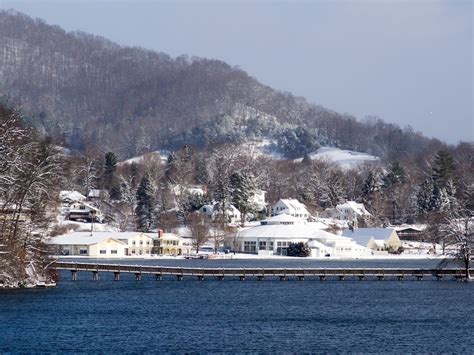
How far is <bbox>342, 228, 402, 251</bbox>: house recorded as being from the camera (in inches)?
4904

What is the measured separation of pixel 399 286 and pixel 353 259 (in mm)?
44380

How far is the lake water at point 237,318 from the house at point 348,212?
2879 inches

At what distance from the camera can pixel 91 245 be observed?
114m

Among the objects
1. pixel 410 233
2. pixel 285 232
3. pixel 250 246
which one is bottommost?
pixel 250 246

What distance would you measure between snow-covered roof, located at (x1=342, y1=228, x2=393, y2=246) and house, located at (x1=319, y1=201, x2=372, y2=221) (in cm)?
1507

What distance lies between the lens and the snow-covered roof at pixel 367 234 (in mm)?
125056

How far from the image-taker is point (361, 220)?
472 ft

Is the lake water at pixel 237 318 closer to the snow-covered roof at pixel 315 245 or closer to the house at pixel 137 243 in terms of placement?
the house at pixel 137 243

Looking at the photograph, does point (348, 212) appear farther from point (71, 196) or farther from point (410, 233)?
point (71, 196)

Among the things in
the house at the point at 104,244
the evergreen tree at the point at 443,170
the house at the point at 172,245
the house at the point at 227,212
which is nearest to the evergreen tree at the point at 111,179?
the house at the point at 227,212

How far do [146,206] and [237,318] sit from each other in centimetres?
8888

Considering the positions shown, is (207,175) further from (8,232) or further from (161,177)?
(8,232)

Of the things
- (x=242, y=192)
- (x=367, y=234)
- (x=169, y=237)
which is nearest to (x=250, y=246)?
(x=169, y=237)

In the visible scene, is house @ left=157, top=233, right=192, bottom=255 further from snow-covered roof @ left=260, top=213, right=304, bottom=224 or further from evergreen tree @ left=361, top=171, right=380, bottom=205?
evergreen tree @ left=361, top=171, right=380, bottom=205
